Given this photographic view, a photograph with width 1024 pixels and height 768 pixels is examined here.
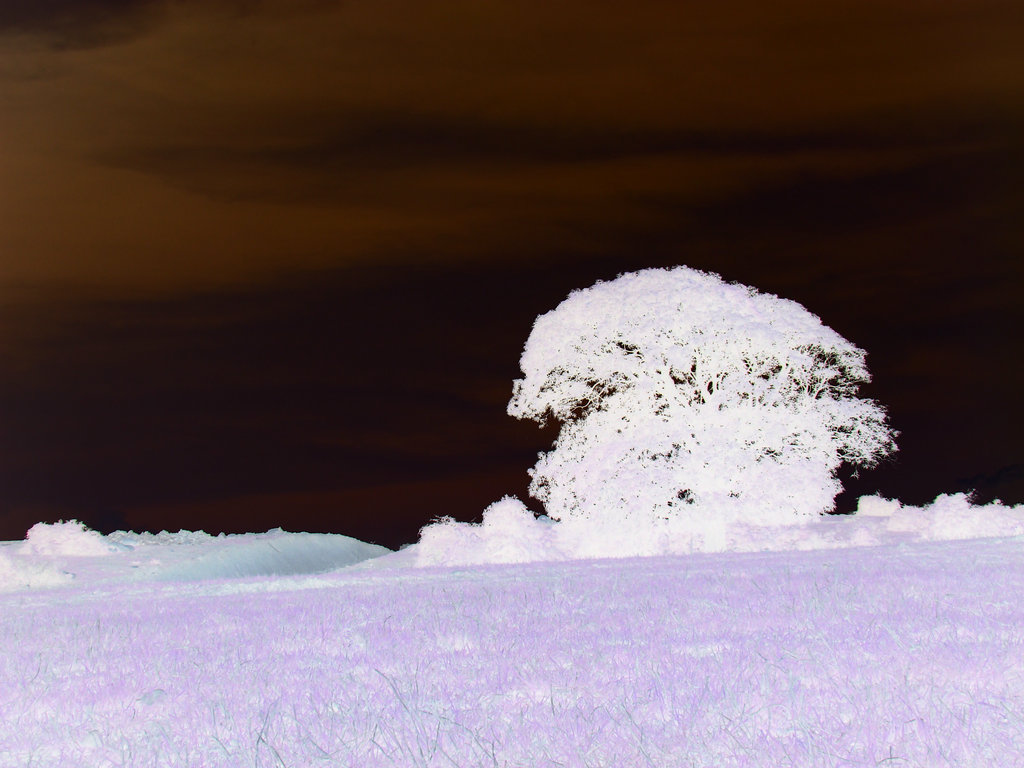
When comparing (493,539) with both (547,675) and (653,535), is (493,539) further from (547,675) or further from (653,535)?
(547,675)

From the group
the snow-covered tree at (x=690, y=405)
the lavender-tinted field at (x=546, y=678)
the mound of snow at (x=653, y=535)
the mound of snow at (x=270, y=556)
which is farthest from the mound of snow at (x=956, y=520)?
the mound of snow at (x=270, y=556)

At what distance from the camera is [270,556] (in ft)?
153

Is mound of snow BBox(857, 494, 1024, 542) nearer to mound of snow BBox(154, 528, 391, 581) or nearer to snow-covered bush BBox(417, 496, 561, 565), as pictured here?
snow-covered bush BBox(417, 496, 561, 565)

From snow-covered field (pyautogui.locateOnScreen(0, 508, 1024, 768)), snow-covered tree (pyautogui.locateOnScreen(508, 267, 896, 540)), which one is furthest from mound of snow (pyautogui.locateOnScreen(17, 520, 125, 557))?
snow-covered field (pyautogui.locateOnScreen(0, 508, 1024, 768))

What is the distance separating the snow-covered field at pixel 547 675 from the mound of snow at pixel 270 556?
22088mm

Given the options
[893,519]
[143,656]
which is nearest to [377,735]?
[143,656]

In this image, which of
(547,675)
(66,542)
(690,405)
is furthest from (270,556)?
(547,675)

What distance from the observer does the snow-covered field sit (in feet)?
21.5

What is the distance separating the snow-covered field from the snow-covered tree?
1370 centimetres

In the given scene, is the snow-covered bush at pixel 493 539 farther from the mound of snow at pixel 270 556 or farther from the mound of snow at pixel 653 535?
the mound of snow at pixel 270 556

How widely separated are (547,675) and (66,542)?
3813 cm

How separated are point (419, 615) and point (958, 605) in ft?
23.9

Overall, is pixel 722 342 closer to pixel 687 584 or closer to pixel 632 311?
pixel 632 311

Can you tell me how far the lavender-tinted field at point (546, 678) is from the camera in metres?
6.55
